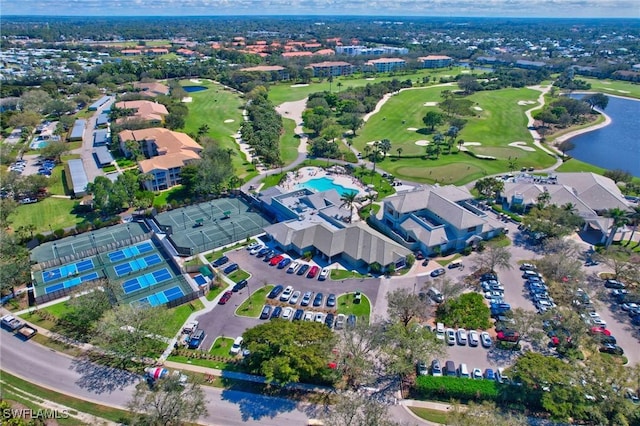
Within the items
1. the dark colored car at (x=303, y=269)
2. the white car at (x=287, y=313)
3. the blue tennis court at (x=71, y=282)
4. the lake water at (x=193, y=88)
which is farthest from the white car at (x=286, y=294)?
the lake water at (x=193, y=88)

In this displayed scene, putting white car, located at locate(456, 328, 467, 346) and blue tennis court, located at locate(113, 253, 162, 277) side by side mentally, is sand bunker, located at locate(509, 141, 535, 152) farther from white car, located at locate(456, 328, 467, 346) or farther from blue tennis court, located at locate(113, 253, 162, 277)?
blue tennis court, located at locate(113, 253, 162, 277)

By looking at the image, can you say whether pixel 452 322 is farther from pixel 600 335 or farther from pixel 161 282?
pixel 161 282

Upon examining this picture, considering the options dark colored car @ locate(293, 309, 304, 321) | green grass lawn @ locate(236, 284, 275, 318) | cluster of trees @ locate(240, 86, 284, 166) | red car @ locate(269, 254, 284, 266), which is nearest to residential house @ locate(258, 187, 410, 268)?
red car @ locate(269, 254, 284, 266)

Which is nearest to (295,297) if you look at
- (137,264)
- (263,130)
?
(137,264)

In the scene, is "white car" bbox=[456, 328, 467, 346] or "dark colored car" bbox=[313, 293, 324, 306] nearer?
"white car" bbox=[456, 328, 467, 346]

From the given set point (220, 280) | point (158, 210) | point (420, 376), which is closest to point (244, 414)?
point (420, 376)

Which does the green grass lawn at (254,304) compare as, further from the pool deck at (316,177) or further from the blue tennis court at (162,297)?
the pool deck at (316,177)
